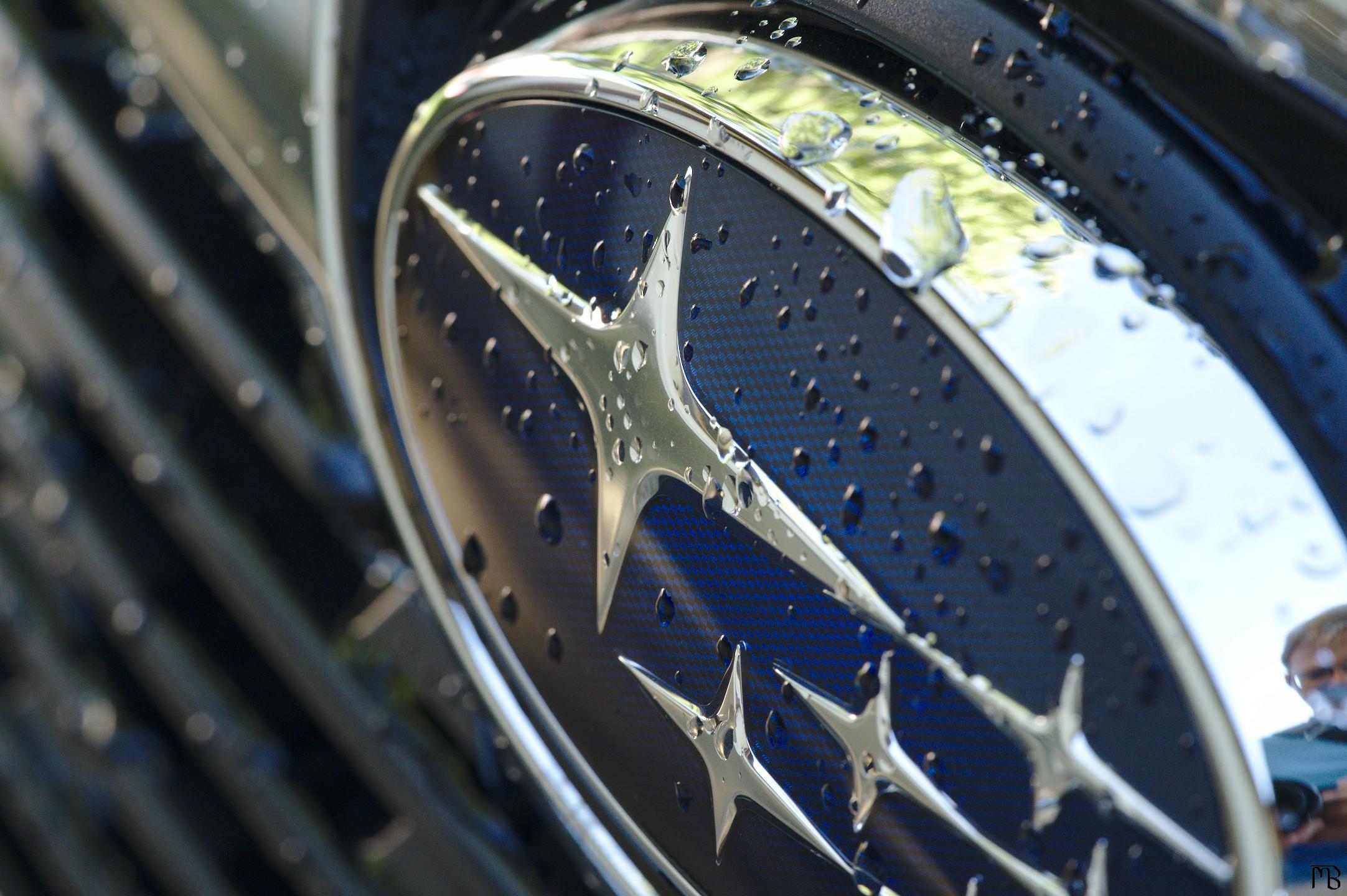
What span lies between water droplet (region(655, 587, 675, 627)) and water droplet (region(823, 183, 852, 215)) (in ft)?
0.94

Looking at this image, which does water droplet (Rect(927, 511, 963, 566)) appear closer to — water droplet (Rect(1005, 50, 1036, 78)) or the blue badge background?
the blue badge background

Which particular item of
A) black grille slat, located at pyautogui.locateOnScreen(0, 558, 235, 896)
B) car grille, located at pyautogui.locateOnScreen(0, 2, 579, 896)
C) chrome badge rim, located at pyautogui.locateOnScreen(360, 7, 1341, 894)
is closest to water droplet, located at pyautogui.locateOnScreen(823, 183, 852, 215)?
chrome badge rim, located at pyautogui.locateOnScreen(360, 7, 1341, 894)

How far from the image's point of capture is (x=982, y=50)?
666 mm

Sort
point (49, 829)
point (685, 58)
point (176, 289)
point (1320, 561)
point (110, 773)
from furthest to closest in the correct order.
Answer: point (49, 829) < point (110, 773) < point (176, 289) < point (685, 58) < point (1320, 561)

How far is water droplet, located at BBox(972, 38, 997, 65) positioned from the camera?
2.17 ft

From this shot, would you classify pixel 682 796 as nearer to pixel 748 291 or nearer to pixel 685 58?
pixel 748 291

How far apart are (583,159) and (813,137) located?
0.19 meters

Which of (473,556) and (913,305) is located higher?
(473,556)

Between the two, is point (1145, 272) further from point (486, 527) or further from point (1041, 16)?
point (486, 527)

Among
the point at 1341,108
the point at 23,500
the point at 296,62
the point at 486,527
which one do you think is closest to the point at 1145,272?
the point at 1341,108

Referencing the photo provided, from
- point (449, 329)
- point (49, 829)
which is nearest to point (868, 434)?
point (449, 329)

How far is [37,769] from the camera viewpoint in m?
1.57

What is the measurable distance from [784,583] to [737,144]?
10.6 inches

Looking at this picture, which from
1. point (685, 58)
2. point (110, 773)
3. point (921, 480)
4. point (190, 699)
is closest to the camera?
point (921, 480)
